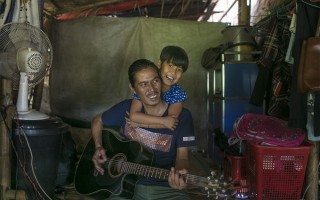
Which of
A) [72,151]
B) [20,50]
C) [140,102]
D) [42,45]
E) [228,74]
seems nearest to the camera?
[140,102]

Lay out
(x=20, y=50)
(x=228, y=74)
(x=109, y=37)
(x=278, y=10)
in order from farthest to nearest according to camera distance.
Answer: (x=109, y=37), (x=228, y=74), (x=278, y=10), (x=20, y=50)

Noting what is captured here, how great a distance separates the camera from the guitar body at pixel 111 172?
7.63 feet

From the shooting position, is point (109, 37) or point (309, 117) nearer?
point (309, 117)

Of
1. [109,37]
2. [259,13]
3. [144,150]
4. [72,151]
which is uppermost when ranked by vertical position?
[259,13]

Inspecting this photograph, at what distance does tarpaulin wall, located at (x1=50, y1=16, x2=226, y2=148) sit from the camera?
5391 millimetres

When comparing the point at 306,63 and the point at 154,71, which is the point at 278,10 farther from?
the point at 154,71

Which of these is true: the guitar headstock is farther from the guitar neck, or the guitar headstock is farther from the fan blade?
the fan blade

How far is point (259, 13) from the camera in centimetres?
541

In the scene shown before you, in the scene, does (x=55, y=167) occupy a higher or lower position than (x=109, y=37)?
lower

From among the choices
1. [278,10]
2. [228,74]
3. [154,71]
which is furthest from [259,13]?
[154,71]

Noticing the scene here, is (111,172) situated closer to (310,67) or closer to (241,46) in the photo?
(310,67)

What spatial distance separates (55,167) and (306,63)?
7.46 ft

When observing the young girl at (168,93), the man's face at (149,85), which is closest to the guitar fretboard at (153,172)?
the young girl at (168,93)

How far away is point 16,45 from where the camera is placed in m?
2.68
